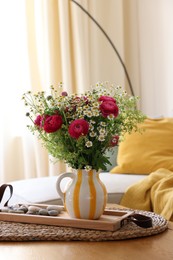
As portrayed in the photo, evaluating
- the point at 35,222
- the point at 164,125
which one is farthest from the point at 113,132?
the point at 164,125

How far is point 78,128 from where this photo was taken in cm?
163

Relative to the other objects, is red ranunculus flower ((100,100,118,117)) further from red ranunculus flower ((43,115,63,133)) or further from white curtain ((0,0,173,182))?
white curtain ((0,0,173,182))

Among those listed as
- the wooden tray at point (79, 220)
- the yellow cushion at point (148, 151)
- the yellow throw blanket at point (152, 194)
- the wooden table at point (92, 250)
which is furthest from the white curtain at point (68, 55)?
the wooden table at point (92, 250)

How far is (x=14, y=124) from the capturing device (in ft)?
12.9

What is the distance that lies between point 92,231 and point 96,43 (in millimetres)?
2912

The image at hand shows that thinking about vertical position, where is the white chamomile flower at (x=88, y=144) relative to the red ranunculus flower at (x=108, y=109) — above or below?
below

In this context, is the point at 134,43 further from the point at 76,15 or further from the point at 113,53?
the point at 76,15

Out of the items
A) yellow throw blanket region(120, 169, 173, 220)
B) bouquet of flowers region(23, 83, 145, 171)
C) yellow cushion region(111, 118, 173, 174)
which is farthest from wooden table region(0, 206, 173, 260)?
yellow cushion region(111, 118, 173, 174)

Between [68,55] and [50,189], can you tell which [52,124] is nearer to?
[50,189]

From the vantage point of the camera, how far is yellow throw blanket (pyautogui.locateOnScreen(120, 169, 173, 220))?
8.16ft

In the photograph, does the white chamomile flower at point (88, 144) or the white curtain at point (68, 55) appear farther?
the white curtain at point (68, 55)

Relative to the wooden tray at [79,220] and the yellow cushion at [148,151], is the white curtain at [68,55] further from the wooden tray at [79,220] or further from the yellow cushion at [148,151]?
the wooden tray at [79,220]

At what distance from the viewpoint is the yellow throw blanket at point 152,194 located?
8.16 ft

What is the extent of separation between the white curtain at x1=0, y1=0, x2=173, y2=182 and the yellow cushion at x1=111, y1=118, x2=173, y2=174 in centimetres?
90
